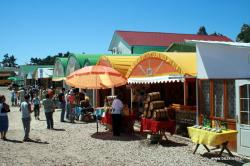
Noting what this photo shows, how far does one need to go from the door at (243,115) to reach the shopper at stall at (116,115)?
4.82 metres

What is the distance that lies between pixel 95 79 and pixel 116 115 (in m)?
1.85

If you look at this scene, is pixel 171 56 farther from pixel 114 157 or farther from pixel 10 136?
pixel 10 136

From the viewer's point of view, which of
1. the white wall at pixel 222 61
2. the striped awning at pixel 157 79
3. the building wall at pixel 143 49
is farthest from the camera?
the building wall at pixel 143 49

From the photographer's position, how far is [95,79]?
1488cm

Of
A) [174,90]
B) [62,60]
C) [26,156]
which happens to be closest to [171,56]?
[174,90]

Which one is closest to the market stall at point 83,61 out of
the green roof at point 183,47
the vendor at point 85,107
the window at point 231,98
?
the vendor at point 85,107

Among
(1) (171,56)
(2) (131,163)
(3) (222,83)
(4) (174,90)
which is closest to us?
(2) (131,163)

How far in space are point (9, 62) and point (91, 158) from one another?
164m

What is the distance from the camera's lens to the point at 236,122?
34.2ft

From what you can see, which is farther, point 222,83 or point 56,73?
point 56,73

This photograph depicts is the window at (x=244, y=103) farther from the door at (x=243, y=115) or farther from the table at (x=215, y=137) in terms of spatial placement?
the table at (x=215, y=137)

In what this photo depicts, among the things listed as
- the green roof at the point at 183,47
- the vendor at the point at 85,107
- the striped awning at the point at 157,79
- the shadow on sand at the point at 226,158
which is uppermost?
the green roof at the point at 183,47

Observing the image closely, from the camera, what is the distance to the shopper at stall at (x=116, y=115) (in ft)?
45.4

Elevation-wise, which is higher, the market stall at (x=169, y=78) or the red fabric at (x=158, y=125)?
the market stall at (x=169, y=78)
